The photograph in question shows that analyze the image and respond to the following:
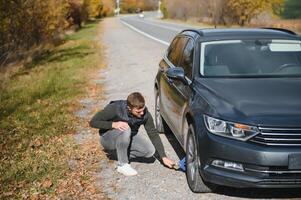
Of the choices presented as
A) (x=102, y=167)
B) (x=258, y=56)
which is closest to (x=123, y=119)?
(x=102, y=167)

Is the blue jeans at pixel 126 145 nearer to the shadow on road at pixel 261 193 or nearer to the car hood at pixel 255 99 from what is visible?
the car hood at pixel 255 99

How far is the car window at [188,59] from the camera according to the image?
6.38 m

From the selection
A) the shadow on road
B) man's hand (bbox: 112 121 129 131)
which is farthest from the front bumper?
man's hand (bbox: 112 121 129 131)

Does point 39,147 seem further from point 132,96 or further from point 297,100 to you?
point 297,100

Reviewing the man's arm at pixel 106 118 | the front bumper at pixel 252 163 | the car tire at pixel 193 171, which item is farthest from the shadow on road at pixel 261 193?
the man's arm at pixel 106 118

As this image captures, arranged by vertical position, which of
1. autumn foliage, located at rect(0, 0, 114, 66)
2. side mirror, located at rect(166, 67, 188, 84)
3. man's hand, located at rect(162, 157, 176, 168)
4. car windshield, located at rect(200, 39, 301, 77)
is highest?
car windshield, located at rect(200, 39, 301, 77)

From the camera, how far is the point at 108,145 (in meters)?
6.72

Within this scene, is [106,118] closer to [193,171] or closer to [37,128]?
[193,171]

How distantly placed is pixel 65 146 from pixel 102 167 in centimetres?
129

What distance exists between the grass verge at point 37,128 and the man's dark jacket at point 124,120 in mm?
834

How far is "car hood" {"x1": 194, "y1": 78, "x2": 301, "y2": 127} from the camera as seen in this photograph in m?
4.88

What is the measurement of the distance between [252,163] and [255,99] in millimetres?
726

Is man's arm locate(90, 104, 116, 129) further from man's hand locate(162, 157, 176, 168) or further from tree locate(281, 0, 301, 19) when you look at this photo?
tree locate(281, 0, 301, 19)

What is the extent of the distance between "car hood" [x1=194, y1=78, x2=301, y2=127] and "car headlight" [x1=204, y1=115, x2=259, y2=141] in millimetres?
49
